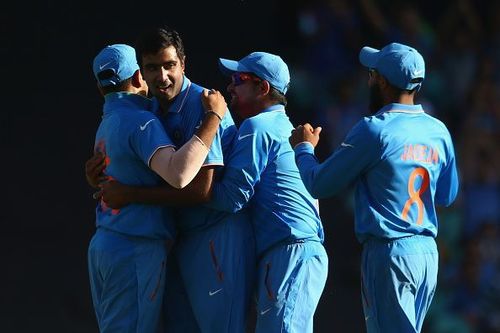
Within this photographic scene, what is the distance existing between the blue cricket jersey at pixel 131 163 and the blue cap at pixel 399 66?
3.24ft

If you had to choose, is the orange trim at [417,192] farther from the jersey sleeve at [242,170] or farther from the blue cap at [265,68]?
the blue cap at [265,68]

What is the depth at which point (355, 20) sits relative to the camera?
26.5 feet

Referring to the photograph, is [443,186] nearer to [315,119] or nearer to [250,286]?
[250,286]

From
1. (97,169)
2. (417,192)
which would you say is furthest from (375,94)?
(97,169)

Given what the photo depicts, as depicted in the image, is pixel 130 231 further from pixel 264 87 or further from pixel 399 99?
pixel 399 99

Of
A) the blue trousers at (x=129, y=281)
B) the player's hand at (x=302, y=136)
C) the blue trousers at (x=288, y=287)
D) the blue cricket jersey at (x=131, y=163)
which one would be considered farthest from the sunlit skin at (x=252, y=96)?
the blue trousers at (x=129, y=281)

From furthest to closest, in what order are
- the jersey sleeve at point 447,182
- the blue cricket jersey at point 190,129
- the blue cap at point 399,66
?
the jersey sleeve at point 447,182, the blue cricket jersey at point 190,129, the blue cap at point 399,66

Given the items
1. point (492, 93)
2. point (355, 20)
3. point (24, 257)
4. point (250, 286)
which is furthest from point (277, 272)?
point (492, 93)

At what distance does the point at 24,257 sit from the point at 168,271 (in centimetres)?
223

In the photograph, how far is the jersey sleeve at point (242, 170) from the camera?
5184 mm

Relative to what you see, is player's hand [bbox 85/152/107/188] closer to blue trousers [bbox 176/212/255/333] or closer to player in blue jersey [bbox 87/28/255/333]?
player in blue jersey [bbox 87/28/255/333]

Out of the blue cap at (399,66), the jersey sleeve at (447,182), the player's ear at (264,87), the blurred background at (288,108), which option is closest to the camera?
the blue cap at (399,66)

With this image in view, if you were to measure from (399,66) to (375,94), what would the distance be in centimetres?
19

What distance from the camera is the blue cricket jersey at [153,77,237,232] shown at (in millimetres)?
5281
